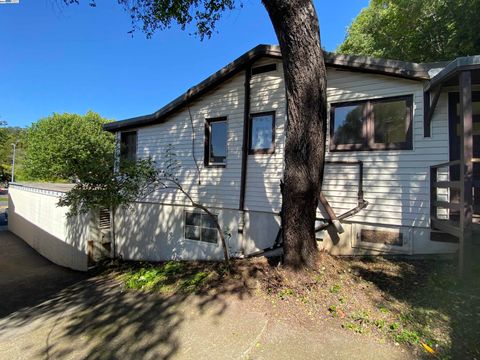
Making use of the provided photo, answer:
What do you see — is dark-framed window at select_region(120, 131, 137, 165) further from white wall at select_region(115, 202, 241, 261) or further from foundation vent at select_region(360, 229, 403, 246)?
foundation vent at select_region(360, 229, 403, 246)

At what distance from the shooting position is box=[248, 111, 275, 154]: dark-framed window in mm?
7309

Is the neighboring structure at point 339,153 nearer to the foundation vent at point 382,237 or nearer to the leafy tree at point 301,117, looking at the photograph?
the foundation vent at point 382,237

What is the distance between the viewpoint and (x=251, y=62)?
7.62 m

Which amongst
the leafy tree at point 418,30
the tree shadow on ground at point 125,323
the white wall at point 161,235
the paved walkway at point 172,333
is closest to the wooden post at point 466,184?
the paved walkway at point 172,333

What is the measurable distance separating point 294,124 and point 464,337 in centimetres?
316

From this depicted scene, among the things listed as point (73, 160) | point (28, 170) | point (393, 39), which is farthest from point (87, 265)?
point (28, 170)

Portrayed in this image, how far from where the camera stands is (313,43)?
426 cm

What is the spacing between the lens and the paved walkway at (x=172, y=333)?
10.7ft

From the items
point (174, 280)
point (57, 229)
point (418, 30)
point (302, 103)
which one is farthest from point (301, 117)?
point (57, 229)

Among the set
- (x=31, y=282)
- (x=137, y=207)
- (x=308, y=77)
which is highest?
(x=308, y=77)

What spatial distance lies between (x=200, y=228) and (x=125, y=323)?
14.0ft

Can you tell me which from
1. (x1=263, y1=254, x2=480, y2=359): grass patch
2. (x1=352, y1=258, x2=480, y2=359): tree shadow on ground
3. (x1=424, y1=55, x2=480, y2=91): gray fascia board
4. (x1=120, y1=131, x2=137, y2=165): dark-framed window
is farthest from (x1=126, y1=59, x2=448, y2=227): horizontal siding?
(x1=263, y1=254, x2=480, y2=359): grass patch

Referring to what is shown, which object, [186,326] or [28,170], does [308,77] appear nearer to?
[186,326]

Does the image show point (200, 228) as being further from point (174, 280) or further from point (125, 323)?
point (125, 323)
